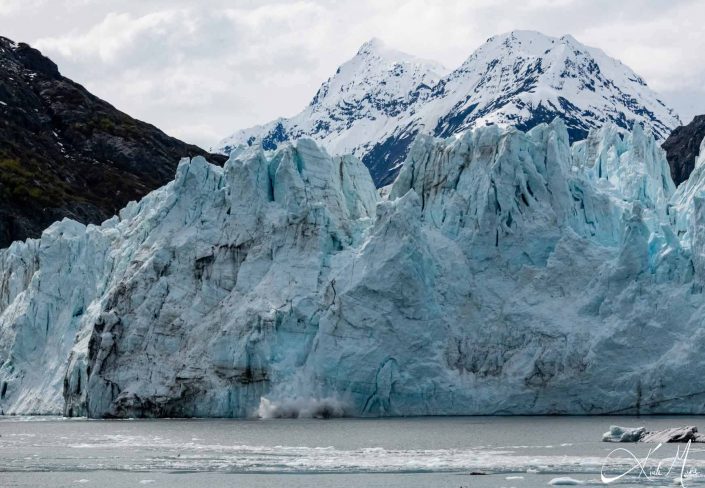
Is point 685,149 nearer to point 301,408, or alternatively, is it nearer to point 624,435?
point 301,408

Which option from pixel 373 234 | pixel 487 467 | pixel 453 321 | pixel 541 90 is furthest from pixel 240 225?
pixel 541 90

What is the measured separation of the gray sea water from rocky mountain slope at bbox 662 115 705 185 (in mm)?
54681

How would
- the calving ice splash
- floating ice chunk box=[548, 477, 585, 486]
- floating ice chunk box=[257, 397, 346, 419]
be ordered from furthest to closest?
floating ice chunk box=[257, 397, 346, 419]
the calving ice splash
floating ice chunk box=[548, 477, 585, 486]

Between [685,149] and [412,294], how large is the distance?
189 feet

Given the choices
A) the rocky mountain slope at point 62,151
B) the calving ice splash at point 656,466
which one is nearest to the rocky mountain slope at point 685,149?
the rocky mountain slope at point 62,151

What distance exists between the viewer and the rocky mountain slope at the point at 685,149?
10188 centimetres

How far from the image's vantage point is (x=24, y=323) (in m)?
67.4

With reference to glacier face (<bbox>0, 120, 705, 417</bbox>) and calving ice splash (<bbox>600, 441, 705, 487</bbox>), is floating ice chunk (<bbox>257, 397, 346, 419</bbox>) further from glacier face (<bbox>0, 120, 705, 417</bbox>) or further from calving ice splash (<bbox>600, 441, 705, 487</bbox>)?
calving ice splash (<bbox>600, 441, 705, 487</bbox>)

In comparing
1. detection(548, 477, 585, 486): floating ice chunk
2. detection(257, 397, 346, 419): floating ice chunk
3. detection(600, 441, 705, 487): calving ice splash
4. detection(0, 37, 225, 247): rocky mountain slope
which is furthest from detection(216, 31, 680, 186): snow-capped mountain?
detection(548, 477, 585, 486): floating ice chunk

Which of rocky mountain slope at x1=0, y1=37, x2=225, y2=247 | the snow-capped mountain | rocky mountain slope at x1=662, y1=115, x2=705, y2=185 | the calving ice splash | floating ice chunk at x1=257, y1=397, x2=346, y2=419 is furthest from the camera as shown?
the snow-capped mountain

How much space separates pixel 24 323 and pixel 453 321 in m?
25.8

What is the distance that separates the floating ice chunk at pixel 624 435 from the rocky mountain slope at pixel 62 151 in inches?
2920

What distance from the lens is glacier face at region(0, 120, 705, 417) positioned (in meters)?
51.9

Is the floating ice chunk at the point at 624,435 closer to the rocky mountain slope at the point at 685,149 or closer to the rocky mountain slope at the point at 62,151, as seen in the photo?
the rocky mountain slope at the point at 685,149
